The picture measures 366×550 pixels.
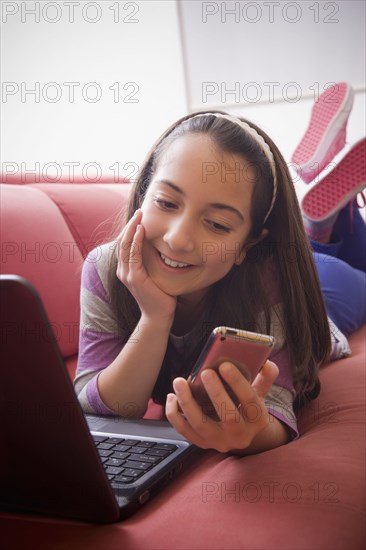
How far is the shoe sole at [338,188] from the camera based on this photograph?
1.42m

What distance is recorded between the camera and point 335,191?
1438 millimetres

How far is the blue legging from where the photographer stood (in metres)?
1.30

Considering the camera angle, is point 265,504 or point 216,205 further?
point 216,205

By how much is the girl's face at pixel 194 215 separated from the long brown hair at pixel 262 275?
0.03 metres

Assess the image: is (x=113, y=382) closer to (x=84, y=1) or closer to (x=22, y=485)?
(x=22, y=485)

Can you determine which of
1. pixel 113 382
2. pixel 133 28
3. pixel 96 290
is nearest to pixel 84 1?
pixel 133 28

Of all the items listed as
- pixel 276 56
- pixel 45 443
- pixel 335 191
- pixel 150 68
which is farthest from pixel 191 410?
pixel 150 68

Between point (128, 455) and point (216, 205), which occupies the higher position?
point (216, 205)

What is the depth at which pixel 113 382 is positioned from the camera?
79 centimetres

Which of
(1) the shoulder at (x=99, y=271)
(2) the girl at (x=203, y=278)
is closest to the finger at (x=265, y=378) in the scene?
(2) the girl at (x=203, y=278)

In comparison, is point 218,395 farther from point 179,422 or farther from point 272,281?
point 272,281

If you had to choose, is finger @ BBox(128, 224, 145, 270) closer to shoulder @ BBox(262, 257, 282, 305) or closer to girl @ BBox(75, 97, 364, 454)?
girl @ BBox(75, 97, 364, 454)

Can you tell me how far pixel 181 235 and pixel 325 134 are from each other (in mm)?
1075

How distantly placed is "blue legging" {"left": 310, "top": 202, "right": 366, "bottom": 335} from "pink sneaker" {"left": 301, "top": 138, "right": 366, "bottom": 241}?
73 millimetres
